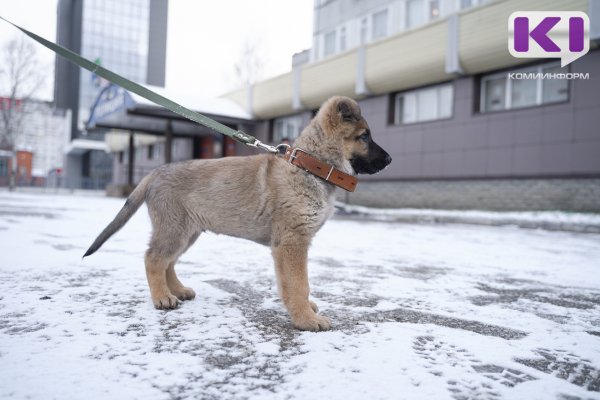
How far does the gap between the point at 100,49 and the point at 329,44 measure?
66.9 meters

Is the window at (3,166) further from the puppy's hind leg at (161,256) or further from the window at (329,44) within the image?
the puppy's hind leg at (161,256)

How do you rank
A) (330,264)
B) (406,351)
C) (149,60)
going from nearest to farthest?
(406,351) → (330,264) → (149,60)

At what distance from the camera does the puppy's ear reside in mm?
2910

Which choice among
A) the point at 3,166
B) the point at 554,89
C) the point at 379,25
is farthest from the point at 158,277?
the point at 3,166

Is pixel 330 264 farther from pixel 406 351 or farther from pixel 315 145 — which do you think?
pixel 406 351

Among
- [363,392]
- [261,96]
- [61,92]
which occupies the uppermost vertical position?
[61,92]

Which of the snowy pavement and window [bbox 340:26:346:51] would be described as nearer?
the snowy pavement

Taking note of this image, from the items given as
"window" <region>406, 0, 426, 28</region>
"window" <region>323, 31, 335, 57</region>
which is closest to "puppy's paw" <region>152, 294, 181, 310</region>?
"window" <region>406, 0, 426, 28</region>

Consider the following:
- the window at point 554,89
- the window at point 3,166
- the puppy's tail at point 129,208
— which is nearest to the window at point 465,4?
the window at point 554,89

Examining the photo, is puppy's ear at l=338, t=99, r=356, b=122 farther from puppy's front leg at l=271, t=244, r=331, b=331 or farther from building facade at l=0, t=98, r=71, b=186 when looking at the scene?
building facade at l=0, t=98, r=71, b=186

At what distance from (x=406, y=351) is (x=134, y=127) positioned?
27.8m

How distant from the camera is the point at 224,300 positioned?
313cm

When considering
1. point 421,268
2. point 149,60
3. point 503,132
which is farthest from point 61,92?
point 421,268

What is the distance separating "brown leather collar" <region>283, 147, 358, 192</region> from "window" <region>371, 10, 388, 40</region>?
65.8 ft
